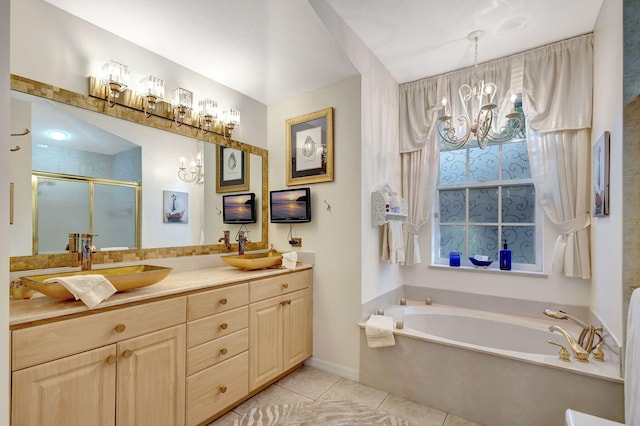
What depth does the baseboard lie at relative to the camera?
7.84 ft

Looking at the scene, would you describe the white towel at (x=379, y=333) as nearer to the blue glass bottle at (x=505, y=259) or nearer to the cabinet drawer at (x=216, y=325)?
the cabinet drawer at (x=216, y=325)

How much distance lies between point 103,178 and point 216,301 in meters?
1.04

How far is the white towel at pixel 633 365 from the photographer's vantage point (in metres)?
1.22

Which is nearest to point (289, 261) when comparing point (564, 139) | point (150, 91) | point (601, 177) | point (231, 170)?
point (231, 170)

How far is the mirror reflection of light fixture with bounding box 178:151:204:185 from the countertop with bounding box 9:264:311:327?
72 centimetres

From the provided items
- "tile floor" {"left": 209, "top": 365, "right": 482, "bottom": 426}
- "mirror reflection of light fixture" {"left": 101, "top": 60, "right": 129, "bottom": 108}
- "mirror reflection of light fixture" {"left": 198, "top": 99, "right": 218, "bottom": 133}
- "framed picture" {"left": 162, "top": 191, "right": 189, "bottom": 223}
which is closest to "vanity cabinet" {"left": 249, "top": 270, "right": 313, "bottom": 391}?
"tile floor" {"left": 209, "top": 365, "right": 482, "bottom": 426}

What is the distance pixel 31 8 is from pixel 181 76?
33.9 inches

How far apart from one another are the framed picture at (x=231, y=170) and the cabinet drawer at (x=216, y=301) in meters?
0.97

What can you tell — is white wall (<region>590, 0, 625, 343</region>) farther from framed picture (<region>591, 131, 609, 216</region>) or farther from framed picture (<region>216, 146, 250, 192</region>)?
framed picture (<region>216, 146, 250, 192</region>)

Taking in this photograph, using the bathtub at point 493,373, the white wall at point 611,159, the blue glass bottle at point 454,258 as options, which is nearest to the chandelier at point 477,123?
the white wall at point 611,159

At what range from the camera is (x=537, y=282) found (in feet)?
8.09

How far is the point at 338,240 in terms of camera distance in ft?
8.18

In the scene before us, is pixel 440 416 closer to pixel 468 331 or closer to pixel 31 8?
pixel 468 331

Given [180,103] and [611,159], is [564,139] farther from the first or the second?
[180,103]
